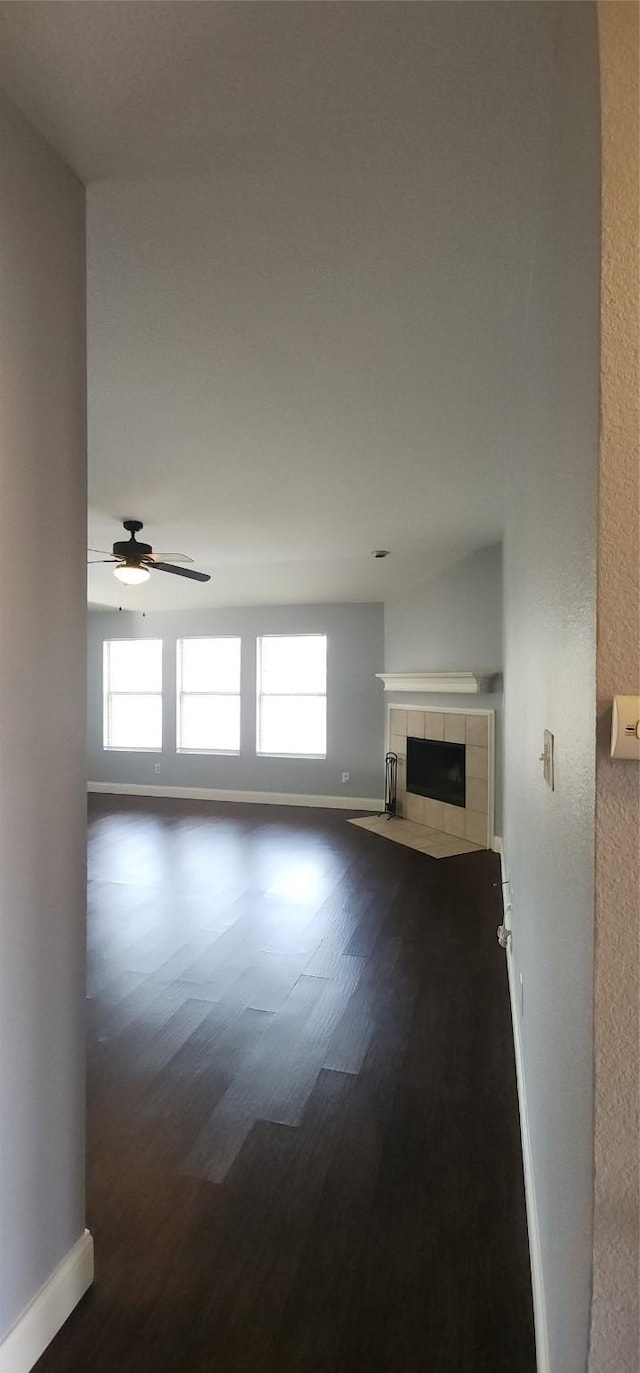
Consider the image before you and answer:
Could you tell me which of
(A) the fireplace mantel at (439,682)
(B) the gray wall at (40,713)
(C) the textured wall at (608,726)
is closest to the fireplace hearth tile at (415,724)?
(A) the fireplace mantel at (439,682)

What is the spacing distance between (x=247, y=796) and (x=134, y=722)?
1.93 metres

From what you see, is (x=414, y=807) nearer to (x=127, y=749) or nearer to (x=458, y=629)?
(x=458, y=629)

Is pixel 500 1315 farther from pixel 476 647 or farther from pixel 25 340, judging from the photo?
pixel 476 647

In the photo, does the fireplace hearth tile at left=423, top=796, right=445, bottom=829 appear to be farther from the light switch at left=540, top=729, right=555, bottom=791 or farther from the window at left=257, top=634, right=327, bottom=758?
the light switch at left=540, top=729, right=555, bottom=791

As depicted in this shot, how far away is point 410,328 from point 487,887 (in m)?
3.74

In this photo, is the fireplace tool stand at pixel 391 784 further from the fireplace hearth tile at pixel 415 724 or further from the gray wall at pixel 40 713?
the gray wall at pixel 40 713

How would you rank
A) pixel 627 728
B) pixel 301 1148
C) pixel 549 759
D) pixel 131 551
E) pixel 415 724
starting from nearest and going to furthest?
pixel 627 728, pixel 549 759, pixel 301 1148, pixel 131 551, pixel 415 724

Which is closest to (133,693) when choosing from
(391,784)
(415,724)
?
(391,784)

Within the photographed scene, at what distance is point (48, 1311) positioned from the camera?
132 cm

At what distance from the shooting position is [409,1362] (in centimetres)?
133

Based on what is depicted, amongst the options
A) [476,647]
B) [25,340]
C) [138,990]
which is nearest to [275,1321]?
[138,990]

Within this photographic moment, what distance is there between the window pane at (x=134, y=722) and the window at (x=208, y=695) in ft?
1.21

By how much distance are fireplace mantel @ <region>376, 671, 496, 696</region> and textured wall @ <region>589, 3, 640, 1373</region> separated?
15.2 feet

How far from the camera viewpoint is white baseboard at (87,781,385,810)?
723cm
